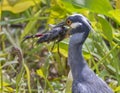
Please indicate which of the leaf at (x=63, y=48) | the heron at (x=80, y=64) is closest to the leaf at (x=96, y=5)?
the heron at (x=80, y=64)

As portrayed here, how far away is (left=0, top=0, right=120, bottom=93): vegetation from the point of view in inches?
113

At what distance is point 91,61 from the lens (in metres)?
3.28

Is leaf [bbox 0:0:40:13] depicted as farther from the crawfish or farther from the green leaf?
the green leaf

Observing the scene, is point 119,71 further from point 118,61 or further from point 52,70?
point 52,70

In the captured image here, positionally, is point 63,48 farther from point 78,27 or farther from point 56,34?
point 78,27

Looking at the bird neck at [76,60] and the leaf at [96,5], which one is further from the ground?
the leaf at [96,5]

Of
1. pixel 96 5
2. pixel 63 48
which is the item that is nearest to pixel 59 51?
pixel 63 48

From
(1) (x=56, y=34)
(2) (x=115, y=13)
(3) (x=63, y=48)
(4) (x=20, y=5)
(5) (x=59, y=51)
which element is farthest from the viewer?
(4) (x=20, y=5)

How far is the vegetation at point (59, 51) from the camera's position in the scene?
9.39 feet

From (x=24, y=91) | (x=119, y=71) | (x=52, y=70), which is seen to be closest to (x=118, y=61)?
(x=119, y=71)

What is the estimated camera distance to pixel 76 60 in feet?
9.25

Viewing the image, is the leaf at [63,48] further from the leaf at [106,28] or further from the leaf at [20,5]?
the leaf at [20,5]

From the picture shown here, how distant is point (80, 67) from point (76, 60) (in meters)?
0.04

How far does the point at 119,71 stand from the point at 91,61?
1.00ft
